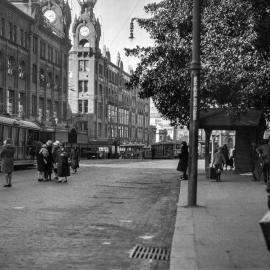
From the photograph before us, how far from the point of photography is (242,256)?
7.17 m

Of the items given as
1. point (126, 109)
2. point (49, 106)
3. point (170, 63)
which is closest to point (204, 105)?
point (170, 63)

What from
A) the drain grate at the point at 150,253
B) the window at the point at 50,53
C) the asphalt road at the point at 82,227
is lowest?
the drain grate at the point at 150,253

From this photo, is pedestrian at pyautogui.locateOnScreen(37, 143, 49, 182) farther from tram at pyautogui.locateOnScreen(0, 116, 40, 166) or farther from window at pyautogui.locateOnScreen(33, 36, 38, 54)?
A: window at pyautogui.locateOnScreen(33, 36, 38, 54)

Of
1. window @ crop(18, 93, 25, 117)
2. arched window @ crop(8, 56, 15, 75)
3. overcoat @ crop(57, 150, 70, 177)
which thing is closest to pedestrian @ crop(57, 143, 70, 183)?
overcoat @ crop(57, 150, 70, 177)

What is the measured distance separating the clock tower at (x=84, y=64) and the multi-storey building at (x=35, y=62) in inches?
719

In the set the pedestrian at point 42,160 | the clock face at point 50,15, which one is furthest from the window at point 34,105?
the pedestrian at point 42,160

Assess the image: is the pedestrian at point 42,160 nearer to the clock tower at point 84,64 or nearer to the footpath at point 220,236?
the footpath at point 220,236

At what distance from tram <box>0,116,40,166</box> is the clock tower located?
5367 centimetres

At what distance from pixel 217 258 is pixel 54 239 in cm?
301

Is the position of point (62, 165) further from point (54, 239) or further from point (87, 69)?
point (87, 69)

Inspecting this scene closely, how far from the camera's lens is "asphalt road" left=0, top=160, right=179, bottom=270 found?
24.3 feet

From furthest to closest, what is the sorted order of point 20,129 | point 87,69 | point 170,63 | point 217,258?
point 87,69 < point 20,129 < point 170,63 < point 217,258

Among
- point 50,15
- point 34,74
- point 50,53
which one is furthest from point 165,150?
point 34,74

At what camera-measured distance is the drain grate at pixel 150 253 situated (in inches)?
307
